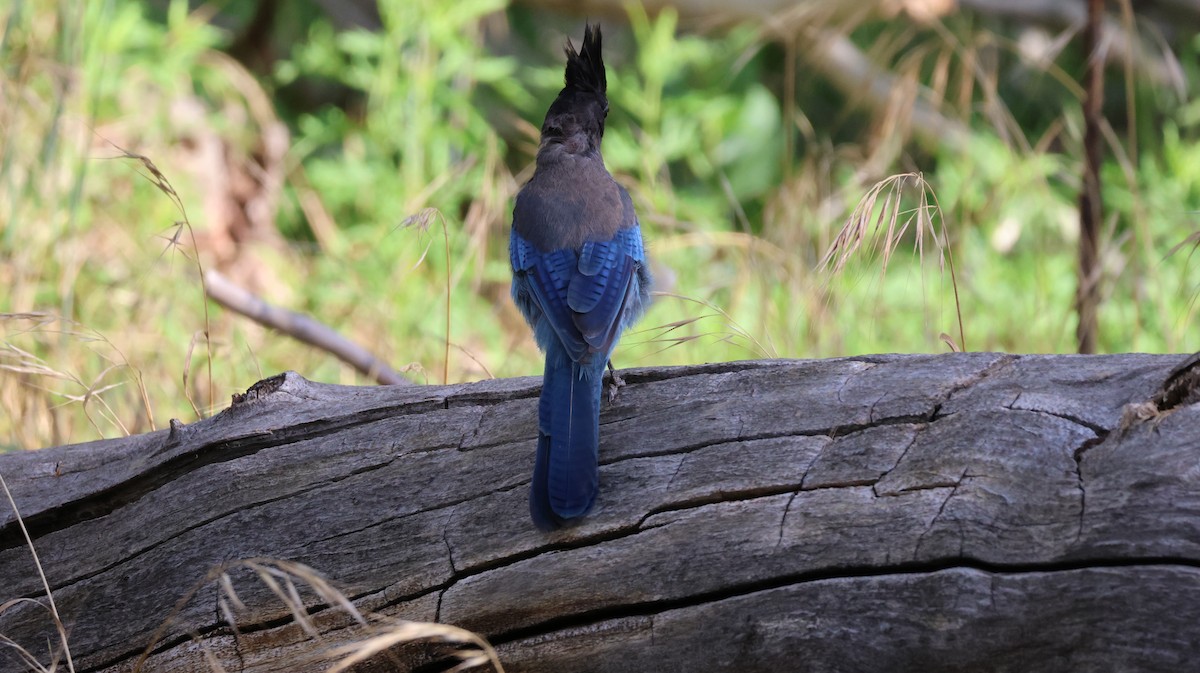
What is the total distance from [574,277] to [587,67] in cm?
A: 71

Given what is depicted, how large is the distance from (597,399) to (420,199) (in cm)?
167

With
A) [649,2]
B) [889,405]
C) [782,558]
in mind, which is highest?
[649,2]

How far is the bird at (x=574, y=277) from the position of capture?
1982 mm

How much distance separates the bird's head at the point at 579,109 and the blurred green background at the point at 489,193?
37 cm

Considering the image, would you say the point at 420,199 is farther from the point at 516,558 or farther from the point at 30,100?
the point at 516,558

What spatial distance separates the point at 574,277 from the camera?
8.68 feet

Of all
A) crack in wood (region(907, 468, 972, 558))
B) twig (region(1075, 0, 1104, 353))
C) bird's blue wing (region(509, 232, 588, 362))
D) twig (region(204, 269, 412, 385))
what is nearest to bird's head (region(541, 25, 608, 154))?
bird's blue wing (region(509, 232, 588, 362))

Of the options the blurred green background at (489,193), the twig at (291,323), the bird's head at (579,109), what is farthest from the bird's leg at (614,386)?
the twig at (291,323)

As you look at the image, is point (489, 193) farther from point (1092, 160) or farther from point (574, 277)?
point (1092, 160)

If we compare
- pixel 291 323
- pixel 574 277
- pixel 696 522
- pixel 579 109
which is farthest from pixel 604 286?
pixel 291 323

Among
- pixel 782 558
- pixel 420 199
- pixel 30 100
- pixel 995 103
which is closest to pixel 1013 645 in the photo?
pixel 782 558

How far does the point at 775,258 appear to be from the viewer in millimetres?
3428

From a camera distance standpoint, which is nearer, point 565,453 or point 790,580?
point 790,580

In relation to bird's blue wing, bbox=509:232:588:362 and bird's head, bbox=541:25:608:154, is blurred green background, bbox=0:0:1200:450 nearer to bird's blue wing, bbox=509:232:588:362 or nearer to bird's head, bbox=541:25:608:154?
bird's blue wing, bbox=509:232:588:362
